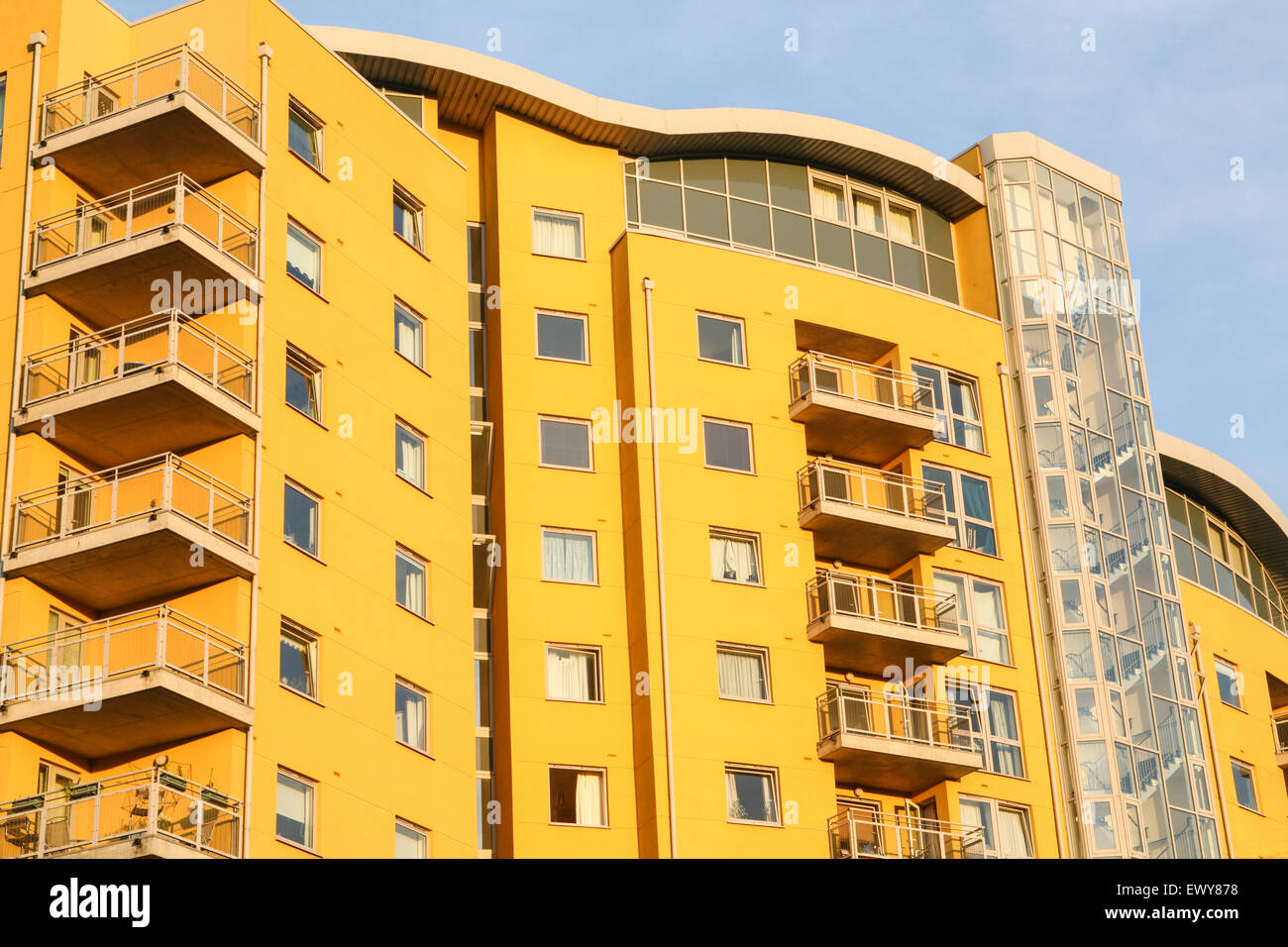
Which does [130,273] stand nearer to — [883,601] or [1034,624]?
[883,601]

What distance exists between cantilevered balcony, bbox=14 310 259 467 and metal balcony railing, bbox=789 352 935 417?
569 inches

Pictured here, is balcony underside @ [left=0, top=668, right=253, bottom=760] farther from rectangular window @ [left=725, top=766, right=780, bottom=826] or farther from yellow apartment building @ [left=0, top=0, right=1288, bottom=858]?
rectangular window @ [left=725, top=766, right=780, bottom=826]

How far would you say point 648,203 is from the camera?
43219 millimetres

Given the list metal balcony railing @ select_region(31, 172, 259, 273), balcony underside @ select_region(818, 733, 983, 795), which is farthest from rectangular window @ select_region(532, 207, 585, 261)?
balcony underside @ select_region(818, 733, 983, 795)

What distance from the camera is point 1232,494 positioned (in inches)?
2159

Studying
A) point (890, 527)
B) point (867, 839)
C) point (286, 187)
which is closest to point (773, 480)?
point (890, 527)

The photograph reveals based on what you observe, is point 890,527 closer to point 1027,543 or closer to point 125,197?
point 1027,543

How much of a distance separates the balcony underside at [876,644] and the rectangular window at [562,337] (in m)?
8.11

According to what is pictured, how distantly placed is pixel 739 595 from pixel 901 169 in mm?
13363

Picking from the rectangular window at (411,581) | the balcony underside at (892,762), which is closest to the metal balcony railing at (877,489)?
the balcony underside at (892,762)

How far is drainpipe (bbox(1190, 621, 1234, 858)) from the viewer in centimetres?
4506

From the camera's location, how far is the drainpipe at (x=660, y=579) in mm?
35250

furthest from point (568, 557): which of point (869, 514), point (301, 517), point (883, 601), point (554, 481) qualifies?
point (301, 517)

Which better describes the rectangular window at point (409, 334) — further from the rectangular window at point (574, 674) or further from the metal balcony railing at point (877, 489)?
the metal balcony railing at point (877, 489)
